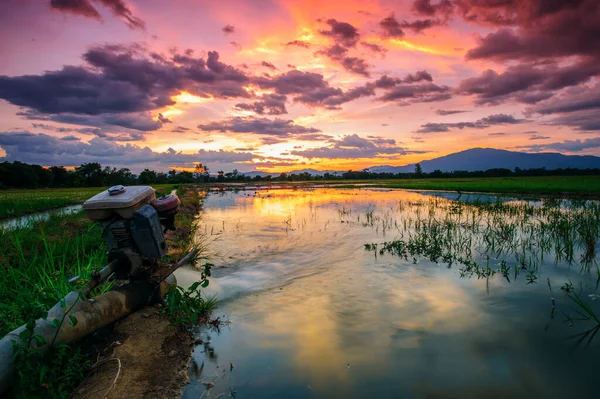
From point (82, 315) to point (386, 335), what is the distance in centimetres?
402

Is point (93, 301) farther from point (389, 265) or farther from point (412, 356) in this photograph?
point (389, 265)

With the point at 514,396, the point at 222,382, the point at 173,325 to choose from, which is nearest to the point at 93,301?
the point at 173,325

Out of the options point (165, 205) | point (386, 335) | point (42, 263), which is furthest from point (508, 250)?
point (42, 263)

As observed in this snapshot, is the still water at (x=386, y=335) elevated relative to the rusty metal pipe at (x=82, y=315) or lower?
lower

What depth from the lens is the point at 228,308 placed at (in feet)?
19.3

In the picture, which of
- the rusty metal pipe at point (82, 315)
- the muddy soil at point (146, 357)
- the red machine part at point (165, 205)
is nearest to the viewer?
the rusty metal pipe at point (82, 315)

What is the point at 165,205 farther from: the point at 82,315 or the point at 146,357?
the point at 146,357

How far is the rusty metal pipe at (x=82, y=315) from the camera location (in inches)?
104

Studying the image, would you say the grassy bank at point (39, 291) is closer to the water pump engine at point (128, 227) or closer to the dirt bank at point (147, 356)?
the dirt bank at point (147, 356)

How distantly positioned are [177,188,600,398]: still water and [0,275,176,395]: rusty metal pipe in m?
1.09

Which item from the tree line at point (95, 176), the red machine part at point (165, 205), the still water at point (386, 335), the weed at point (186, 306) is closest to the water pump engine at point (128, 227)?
the red machine part at point (165, 205)

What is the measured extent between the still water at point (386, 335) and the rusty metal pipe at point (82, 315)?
1.09 meters

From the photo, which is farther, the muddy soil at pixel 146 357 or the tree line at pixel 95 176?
the tree line at pixel 95 176

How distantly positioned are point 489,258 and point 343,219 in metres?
7.89
